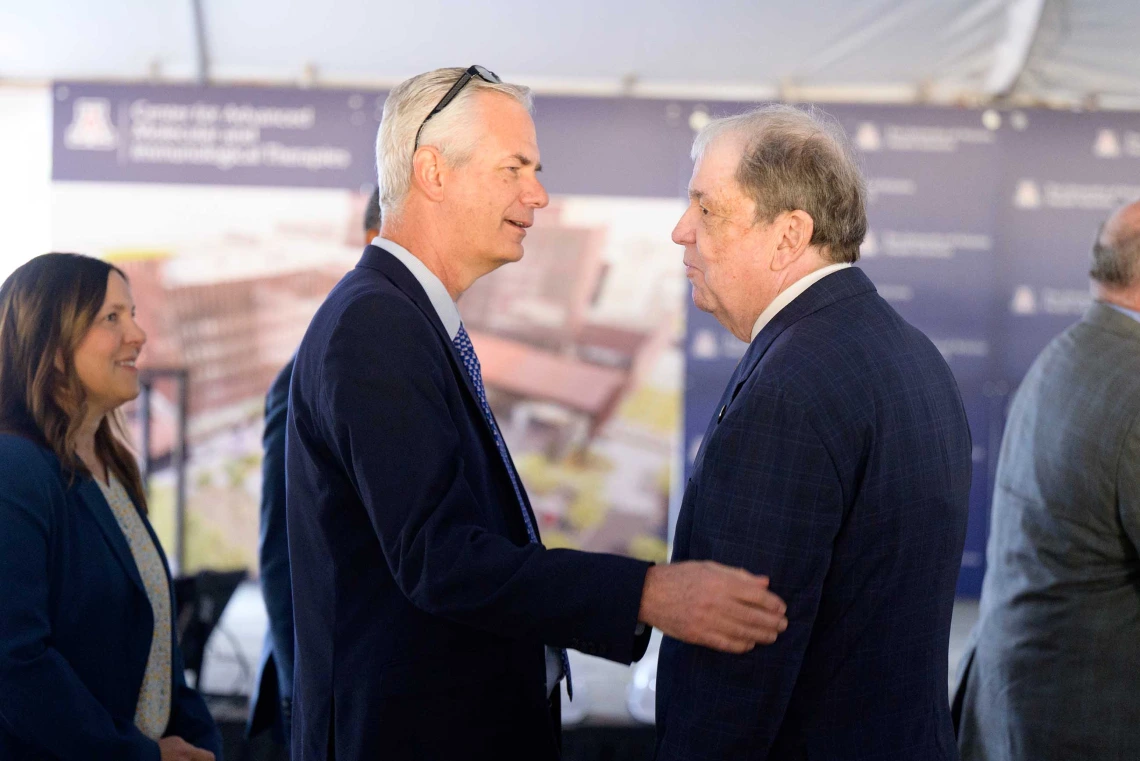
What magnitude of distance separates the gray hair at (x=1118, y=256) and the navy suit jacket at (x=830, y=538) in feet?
3.75

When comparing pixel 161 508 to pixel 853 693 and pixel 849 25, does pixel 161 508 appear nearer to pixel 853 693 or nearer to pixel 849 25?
pixel 849 25

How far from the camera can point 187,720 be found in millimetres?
2049

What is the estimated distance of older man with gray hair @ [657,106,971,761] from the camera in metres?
1.32

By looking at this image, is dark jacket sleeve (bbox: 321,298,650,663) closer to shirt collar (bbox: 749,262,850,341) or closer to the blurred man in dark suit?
shirt collar (bbox: 749,262,850,341)

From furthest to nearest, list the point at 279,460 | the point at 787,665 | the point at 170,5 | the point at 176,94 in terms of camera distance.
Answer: the point at 176,94 → the point at 170,5 → the point at 279,460 → the point at 787,665

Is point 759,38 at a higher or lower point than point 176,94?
higher

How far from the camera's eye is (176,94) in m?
5.43

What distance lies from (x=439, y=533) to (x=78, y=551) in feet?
2.61

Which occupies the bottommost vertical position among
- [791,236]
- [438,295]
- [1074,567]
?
[1074,567]

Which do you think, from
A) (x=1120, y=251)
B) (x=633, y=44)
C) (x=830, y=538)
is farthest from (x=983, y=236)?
(x=830, y=538)

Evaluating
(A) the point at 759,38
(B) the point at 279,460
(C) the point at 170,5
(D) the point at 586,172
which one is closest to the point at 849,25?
(A) the point at 759,38

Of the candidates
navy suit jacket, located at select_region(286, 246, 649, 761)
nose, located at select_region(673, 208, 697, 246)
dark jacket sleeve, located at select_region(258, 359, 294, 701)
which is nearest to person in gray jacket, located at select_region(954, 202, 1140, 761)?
nose, located at select_region(673, 208, 697, 246)

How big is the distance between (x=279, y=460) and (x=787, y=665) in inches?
53.6

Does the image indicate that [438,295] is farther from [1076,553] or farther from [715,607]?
[1076,553]
